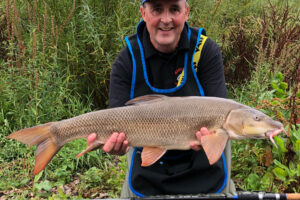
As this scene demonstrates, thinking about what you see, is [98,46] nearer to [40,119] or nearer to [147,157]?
[40,119]

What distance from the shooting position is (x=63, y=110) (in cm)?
356

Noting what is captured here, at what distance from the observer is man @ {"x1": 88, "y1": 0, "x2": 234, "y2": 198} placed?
2254mm

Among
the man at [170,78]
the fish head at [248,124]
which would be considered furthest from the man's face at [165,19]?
the fish head at [248,124]

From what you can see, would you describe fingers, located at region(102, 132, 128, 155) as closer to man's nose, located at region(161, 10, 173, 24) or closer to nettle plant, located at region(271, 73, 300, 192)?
man's nose, located at region(161, 10, 173, 24)

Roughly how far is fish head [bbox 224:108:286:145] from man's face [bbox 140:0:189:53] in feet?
2.36

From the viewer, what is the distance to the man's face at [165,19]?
2285 mm

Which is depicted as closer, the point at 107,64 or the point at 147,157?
the point at 147,157

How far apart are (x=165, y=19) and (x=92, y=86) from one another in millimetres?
1909

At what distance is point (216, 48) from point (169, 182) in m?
1.05

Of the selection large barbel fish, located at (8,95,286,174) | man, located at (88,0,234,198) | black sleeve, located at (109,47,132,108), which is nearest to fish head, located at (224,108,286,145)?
large barbel fish, located at (8,95,286,174)

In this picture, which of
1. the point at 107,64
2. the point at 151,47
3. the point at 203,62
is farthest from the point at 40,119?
the point at 203,62

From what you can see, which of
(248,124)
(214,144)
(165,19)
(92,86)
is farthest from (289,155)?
(92,86)

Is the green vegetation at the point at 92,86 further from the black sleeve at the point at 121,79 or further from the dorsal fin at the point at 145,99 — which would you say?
the dorsal fin at the point at 145,99

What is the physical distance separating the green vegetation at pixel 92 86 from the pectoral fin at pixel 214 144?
0.85 meters
